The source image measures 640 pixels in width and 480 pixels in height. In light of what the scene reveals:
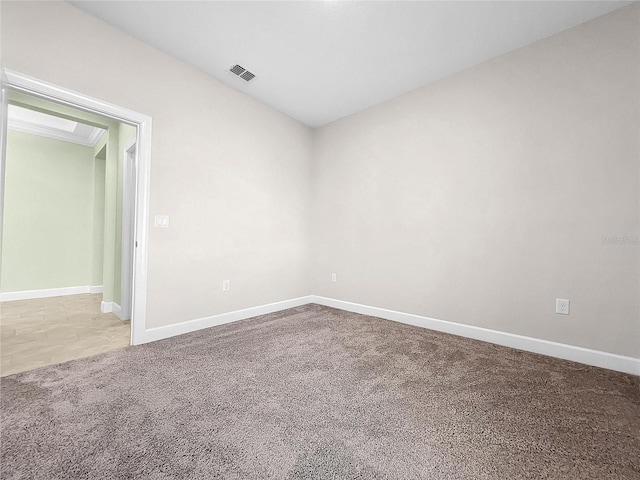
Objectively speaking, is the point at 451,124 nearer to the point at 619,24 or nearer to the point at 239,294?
the point at 619,24

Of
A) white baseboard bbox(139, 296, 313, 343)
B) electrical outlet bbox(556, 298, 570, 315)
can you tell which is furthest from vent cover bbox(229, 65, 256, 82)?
electrical outlet bbox(556, 298, 570, 315)

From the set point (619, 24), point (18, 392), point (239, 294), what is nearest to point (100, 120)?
point (239, 294)

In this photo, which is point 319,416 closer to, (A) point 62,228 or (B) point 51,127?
(A) point 62,228

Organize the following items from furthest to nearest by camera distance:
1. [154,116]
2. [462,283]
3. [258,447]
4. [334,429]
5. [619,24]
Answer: [462,283] < [154,116] < [619,24] < [334,429] < [258,447]

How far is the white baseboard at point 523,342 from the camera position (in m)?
2.02

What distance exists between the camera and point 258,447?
121 cm

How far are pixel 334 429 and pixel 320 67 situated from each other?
3072mm

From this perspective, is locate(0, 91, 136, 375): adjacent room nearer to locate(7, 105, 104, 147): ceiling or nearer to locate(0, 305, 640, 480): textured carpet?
locate(7, 105, 104, 147): ceiling

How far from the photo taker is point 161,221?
8.52 feet

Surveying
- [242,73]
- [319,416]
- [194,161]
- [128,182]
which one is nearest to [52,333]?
[128,182]

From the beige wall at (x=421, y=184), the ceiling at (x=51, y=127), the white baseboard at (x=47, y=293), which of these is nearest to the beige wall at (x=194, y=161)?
the beige wall at (x=421, y=184)

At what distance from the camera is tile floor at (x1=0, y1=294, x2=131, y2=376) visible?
85.5 inches

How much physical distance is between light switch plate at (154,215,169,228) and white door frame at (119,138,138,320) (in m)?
0.99

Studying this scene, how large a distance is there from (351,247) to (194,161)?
2177 millimetres
